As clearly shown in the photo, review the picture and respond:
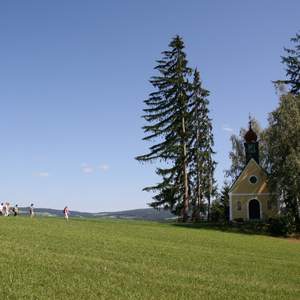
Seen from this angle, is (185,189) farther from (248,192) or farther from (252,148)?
(252,148)

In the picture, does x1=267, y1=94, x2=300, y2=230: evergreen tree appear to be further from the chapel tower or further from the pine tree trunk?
the chapel tower

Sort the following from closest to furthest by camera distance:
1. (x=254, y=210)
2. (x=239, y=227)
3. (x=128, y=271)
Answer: (x=128, y=271), (x=239, y=227), (x=254, y=210)

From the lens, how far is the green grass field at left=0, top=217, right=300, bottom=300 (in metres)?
12.1

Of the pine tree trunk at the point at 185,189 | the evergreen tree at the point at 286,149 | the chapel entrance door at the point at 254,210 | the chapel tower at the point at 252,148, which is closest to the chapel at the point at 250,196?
the chapel entrance door at the point at 254,210

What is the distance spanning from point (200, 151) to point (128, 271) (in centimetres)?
3767

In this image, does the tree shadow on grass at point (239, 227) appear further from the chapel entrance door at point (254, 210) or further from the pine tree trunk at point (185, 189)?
the chapel entrance door at point (254, 210)

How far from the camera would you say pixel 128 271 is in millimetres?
14883

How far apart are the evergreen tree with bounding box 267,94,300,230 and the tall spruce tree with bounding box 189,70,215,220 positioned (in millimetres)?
10211

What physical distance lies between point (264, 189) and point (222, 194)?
8.14 m

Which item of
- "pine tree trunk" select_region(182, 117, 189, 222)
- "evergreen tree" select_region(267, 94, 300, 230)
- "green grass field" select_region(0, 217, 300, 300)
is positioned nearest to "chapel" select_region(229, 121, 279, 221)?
"pine tree trunk" select_region(182, 117, 189, 222)

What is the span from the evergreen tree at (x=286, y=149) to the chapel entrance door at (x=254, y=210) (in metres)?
8.91

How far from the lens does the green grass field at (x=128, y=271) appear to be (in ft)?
39.6

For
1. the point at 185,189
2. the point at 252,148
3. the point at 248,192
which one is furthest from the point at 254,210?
the point at 185,189

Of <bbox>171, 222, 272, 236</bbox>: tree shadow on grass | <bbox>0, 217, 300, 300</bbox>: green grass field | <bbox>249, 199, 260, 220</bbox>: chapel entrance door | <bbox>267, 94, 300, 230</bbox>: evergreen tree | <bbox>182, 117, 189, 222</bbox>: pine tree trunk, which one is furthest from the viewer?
<bbox>249, 199, 260, 220</bbox>: chapel entrance door
